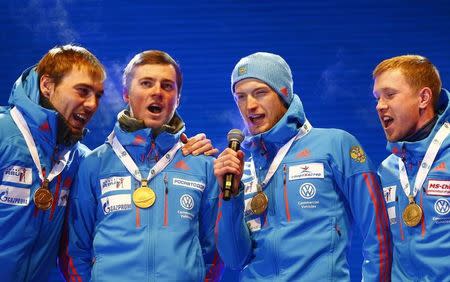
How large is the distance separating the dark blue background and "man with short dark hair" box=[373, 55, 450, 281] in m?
1.85

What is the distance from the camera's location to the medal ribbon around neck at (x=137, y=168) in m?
3.04

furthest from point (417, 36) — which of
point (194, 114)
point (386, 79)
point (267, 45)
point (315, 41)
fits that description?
point (386, 79)

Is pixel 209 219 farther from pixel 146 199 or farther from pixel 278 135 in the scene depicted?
pixel 278 135

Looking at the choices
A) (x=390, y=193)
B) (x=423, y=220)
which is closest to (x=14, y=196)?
(x=390, y=193)

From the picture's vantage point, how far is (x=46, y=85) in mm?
3334

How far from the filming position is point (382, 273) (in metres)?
3.02

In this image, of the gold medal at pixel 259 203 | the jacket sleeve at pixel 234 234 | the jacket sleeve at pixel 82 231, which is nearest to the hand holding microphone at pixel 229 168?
the jacket sleeve at pixel 234 234

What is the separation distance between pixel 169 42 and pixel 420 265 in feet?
10.00

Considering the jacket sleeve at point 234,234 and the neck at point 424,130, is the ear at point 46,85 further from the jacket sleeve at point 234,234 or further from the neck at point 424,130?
the neck at point 424,130

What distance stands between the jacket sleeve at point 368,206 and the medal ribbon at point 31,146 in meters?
1.32

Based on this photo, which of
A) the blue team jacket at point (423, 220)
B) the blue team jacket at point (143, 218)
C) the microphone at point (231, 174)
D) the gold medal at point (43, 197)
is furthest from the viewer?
the gold medal at point (43, 197)

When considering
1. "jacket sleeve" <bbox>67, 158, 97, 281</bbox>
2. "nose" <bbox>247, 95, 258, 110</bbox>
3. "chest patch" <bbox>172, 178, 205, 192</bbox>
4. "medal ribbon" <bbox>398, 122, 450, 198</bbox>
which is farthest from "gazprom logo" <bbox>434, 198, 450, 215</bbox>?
"jacket sleeve" <bbox>67, 158, 97, 281</bbox>

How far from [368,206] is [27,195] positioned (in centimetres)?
156

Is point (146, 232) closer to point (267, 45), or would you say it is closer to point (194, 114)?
point (194, 114)
